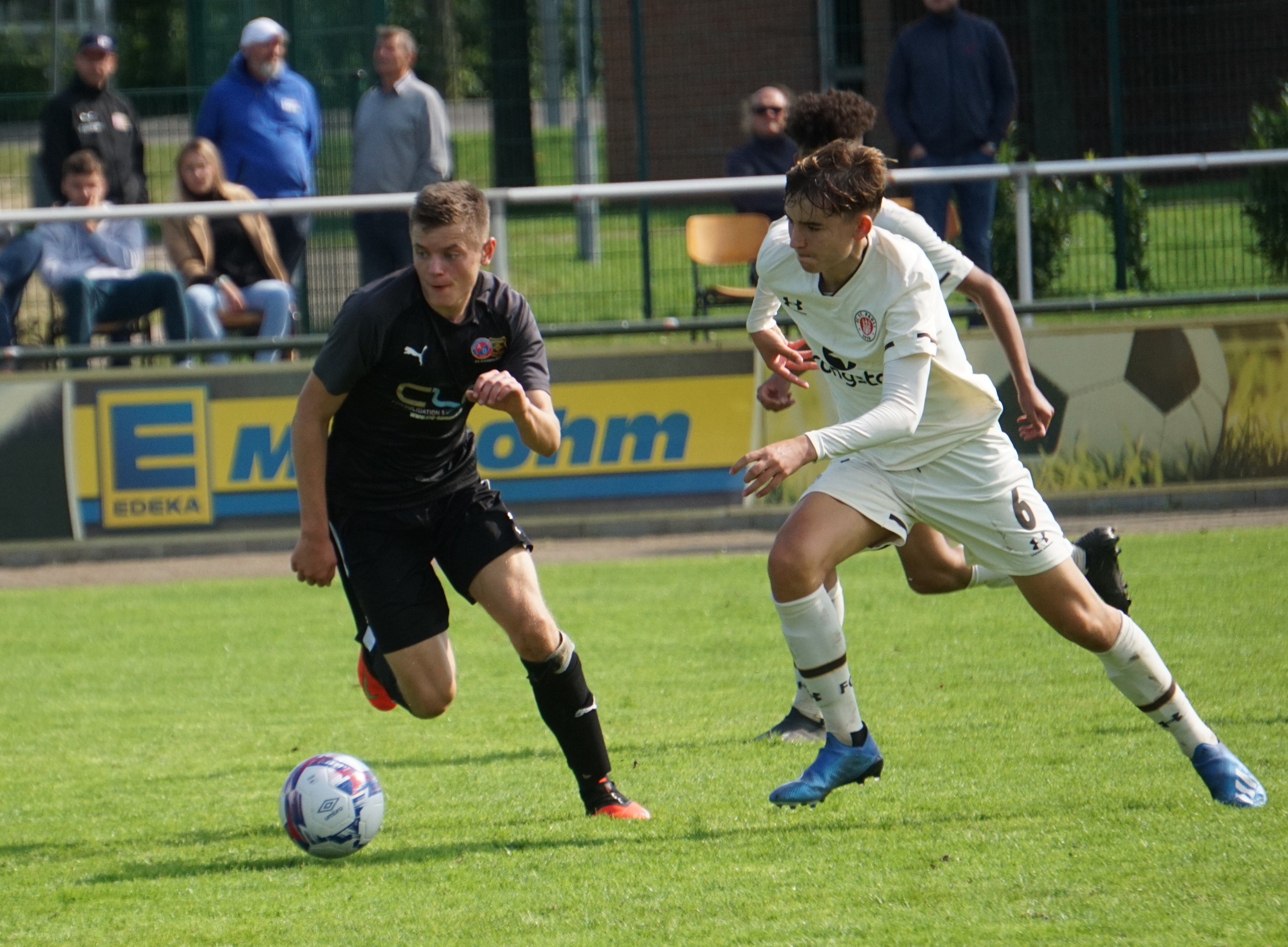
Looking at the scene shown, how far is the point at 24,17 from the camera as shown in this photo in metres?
33.2

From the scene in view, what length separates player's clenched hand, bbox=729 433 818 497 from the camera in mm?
4168

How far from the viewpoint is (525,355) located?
5199 mm

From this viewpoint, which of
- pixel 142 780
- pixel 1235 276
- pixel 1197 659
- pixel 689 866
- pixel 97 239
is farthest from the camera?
pixel 1235 276

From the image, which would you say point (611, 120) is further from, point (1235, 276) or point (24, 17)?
point (24, 17)

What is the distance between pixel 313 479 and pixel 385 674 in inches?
29.4

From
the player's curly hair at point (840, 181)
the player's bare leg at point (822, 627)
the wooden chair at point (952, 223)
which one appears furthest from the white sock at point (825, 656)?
the wooden chair at point (952, 223)

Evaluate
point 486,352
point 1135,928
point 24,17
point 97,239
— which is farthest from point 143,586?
point 24,17

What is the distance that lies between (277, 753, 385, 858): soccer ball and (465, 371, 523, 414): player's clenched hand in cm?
119

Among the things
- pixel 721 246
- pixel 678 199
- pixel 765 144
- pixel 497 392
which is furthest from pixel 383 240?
pixel 497 392

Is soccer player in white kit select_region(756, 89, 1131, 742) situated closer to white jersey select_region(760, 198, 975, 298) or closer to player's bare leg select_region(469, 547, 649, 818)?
white jersey select_region(760, 198, 975, 298)

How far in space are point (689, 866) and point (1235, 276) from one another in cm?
852

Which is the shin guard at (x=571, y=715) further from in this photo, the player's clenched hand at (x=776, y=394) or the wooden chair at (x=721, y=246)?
the wooden chair at (x=721, y=246)

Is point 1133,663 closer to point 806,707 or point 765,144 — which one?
point 806,707

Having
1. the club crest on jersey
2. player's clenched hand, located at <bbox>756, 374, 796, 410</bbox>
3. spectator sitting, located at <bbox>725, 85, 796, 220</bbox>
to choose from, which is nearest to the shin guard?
the club crest on jersey
